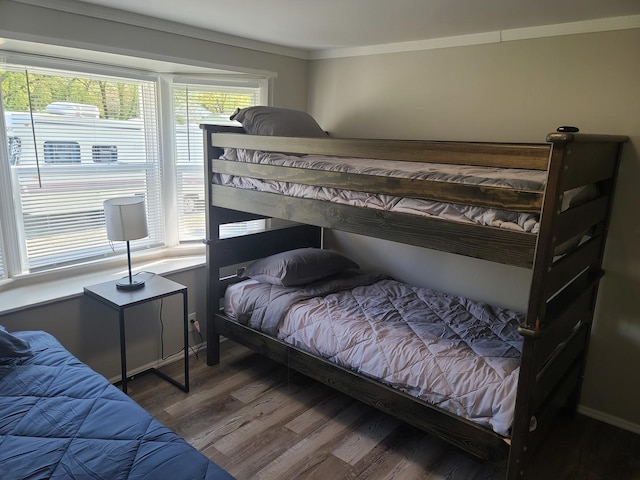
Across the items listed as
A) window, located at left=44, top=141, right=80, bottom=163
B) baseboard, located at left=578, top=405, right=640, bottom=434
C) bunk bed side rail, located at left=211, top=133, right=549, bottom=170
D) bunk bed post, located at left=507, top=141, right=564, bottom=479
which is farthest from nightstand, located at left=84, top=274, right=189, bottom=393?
baseboard, located at left=578, top=405, right=640, bottom=434

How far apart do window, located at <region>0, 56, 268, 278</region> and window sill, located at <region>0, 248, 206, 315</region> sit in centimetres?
8

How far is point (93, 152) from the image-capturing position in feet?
9.12

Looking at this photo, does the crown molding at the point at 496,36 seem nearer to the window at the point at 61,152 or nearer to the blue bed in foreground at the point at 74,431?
the window at the point at 61,152

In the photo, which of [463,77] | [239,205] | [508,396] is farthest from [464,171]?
[239,205]

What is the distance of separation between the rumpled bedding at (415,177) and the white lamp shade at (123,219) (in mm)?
588

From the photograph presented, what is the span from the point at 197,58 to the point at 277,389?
214cm

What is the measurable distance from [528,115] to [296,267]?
162 centimetres

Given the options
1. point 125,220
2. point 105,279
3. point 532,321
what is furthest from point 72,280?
point 532,321

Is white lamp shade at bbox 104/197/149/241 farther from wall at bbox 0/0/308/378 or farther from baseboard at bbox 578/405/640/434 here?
baseboard at bbox 578/405/640/434

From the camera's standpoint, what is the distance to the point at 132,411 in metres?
1.63

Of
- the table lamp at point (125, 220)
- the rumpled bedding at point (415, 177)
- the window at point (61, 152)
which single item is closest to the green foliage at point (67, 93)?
the window at point (61, 152)

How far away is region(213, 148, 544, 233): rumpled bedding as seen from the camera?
5.37ft

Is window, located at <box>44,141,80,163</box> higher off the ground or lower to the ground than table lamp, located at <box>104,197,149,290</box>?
higher

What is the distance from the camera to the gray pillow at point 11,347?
1.83 metres
